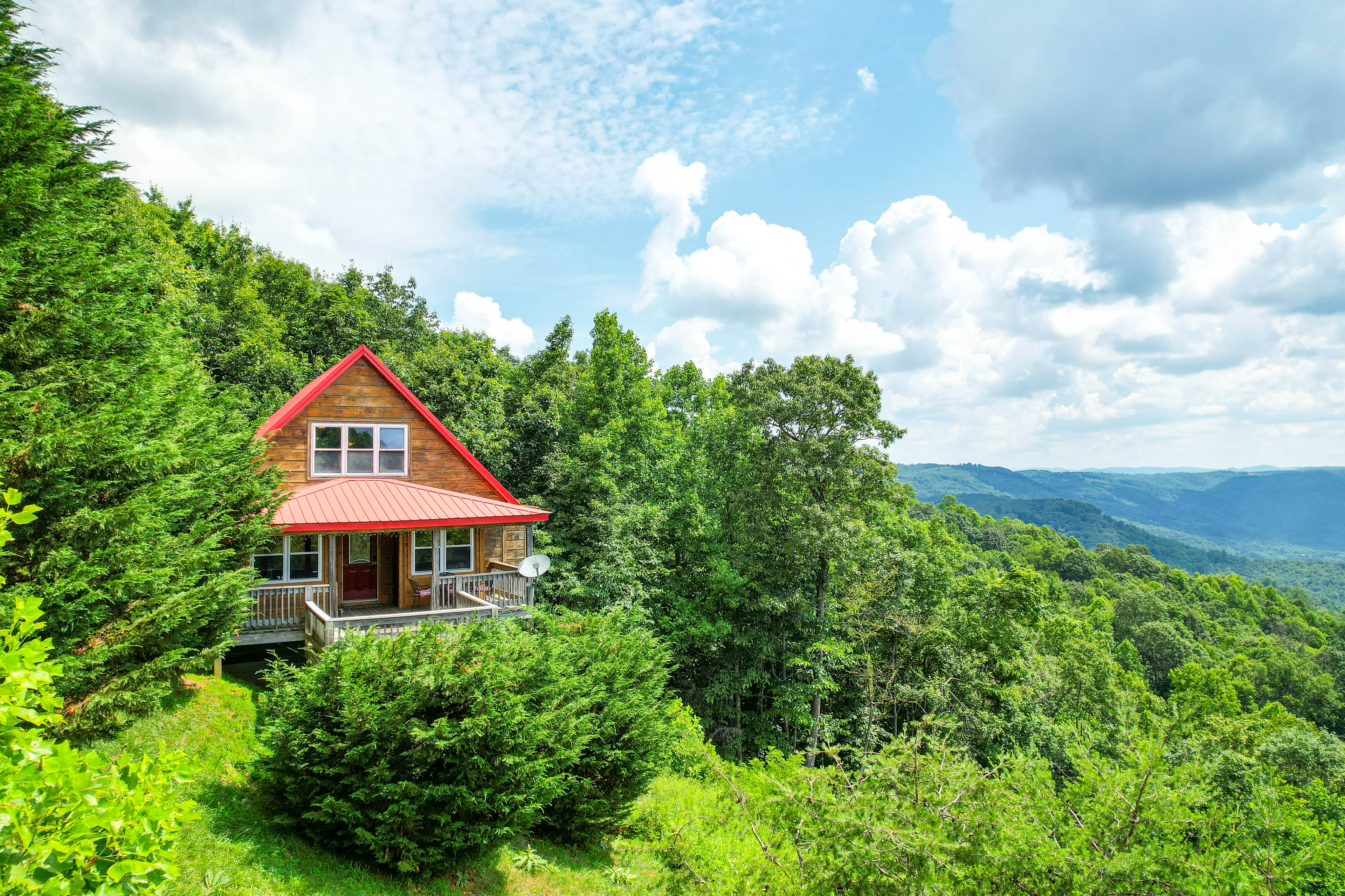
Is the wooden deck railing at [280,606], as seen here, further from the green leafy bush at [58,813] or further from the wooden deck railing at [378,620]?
the green leafy bush at [58,813]

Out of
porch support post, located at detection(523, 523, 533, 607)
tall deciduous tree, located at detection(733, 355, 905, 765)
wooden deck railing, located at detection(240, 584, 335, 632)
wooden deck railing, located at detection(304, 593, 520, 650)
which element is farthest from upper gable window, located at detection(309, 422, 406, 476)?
tall deciduous tree, located at detection(733, 355, 905, 765)

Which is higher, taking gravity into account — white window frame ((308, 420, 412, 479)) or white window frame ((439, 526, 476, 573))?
white window frame ((308, 420, 412, 479))

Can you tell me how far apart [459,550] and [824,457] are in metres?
12.0

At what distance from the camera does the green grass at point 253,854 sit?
5.86 m

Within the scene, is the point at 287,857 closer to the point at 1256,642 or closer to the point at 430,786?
the point at 430,786

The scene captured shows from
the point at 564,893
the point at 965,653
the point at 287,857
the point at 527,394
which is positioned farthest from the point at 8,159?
the point at 965,653

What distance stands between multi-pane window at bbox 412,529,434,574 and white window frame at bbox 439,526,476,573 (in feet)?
0.94

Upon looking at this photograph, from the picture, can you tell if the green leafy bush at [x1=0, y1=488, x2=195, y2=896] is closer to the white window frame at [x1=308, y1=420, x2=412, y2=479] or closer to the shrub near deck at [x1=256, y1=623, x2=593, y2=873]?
the shrub near deck at [x1=256, y1=623, x2=593, y2=873]

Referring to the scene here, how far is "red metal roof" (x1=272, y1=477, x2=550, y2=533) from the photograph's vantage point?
1298 cm

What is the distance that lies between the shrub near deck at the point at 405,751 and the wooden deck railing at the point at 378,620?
3742 mm

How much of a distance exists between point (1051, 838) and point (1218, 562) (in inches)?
10082

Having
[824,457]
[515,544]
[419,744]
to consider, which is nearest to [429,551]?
[515,544]

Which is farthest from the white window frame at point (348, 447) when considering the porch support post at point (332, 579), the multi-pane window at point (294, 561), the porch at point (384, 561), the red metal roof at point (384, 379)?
the porch support post at point (332, 579)

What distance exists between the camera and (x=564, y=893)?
7.74 m
